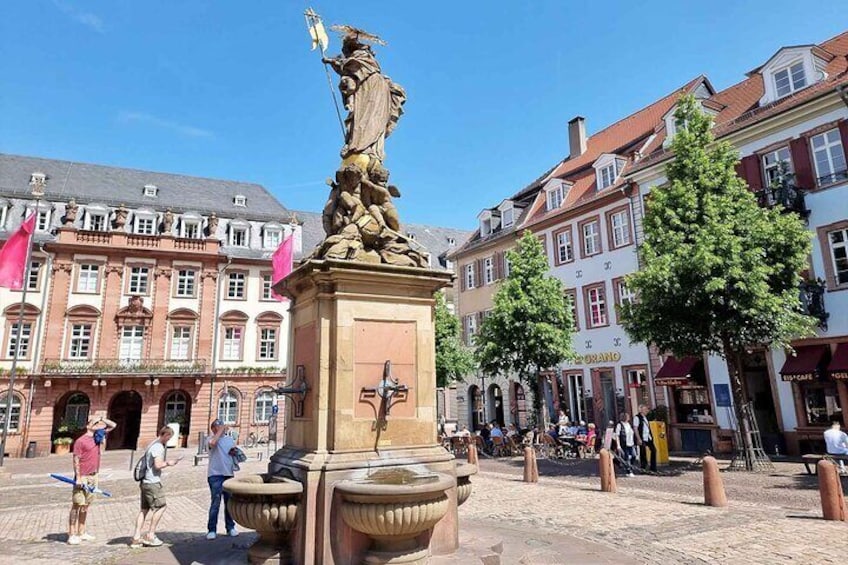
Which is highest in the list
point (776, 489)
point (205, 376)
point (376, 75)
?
point (376, 75)

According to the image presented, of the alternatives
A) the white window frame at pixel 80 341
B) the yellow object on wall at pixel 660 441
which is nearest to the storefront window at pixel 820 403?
the yellow object on wall at pixel 660 441

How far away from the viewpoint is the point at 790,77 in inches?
813

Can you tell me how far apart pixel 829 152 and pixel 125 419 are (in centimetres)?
3836

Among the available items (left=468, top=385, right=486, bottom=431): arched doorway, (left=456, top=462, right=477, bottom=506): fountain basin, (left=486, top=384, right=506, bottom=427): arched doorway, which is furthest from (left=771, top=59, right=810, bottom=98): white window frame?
(left=468, top=385, right=486, bottom=431): arched doorway

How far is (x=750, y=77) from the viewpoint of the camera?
24594mm

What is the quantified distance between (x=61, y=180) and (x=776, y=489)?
138 feet

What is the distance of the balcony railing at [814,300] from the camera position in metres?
17.8

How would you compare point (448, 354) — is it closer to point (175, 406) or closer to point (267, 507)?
point (175, 406)

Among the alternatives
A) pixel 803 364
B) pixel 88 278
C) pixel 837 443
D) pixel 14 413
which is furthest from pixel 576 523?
pixel 88 278

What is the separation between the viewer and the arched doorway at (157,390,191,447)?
33.8 m

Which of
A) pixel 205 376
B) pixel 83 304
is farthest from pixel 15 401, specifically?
pixel 205 376

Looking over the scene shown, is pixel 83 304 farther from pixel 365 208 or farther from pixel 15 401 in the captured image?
pixel 365 208

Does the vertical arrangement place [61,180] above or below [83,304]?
above

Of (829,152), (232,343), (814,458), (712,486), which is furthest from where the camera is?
(232,343)
